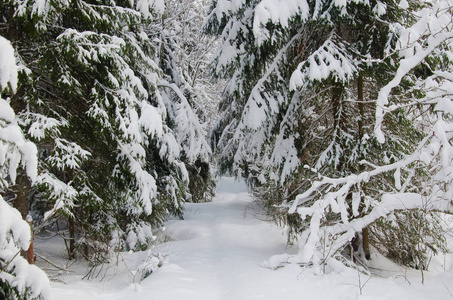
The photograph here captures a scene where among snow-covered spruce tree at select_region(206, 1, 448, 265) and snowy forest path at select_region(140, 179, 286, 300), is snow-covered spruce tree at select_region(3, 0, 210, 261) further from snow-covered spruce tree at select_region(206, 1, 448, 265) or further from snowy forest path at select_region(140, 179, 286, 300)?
snow-covered spruce tree at select_region(206, 1, 448, 265)

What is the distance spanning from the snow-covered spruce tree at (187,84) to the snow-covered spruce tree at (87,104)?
2985 millimetres

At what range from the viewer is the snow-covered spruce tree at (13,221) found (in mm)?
2488

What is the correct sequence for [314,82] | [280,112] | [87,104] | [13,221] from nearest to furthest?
[13,221], [314,82], [87,104], [280,112]

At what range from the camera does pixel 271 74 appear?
693cm

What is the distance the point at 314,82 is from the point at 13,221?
16.0 feet

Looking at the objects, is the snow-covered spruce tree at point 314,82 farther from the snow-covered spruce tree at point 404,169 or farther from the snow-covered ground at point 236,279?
the snow-covered ground at point 236,279

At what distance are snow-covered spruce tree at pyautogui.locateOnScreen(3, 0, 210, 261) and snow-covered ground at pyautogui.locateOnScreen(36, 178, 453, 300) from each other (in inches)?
40.3

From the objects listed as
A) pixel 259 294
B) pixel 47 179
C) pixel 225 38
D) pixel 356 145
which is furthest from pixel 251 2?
pixel 259 294

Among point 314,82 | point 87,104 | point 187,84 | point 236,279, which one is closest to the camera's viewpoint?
point 236,279

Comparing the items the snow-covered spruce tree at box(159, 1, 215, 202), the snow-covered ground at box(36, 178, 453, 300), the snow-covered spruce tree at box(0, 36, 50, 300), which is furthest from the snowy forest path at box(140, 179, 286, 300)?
the snow-covered spruce tree at box(159, 1, 215, 202)

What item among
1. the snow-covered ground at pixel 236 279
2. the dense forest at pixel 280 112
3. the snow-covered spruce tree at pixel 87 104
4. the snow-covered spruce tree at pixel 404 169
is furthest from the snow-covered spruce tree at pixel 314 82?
the snow-covered spruce tree at pixel 87 104

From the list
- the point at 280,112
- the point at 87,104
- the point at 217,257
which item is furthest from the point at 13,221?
the point at 280,112

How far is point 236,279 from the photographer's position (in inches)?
210

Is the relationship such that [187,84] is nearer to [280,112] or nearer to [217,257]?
[280,112]
